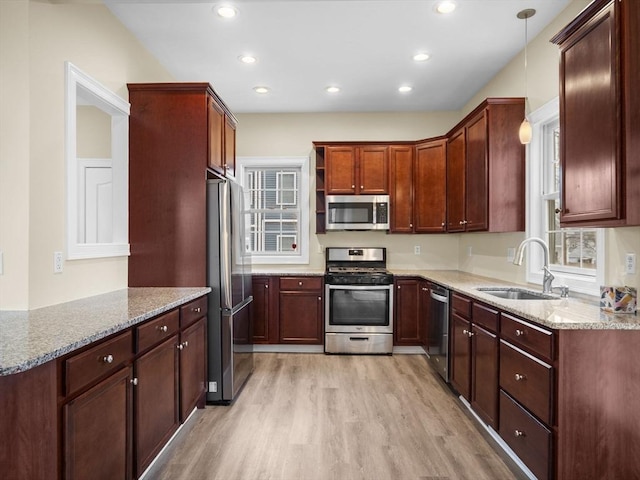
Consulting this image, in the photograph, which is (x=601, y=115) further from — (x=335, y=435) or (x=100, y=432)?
(x=100, y=432)

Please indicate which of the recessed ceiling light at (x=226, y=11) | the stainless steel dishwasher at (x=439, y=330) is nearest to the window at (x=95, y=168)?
the recessed ceiling light at (x=226, y=11)

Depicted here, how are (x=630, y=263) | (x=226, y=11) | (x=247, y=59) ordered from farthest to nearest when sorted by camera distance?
(x=247, y=59) < (x=226, y=11) < (x=630, y=263)

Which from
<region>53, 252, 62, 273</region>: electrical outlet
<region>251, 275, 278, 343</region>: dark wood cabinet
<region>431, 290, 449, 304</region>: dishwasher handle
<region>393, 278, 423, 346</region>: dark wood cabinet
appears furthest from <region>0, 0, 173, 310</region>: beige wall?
<region>393, 278, 423, 346</region>: dark wood cabinet

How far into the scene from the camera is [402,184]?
4.58 m

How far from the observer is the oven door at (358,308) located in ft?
14.1

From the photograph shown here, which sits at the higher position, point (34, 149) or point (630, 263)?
point (34, 149)

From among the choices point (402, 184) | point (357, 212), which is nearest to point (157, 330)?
point (357, 212)

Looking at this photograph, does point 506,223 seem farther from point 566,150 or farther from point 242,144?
point 242,144

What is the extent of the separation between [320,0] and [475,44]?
4.54ft

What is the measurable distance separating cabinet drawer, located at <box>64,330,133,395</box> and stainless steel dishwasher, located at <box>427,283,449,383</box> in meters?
2.47

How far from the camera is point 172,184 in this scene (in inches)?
115

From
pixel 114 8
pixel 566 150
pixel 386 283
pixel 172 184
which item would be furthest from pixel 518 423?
pixel 114 8

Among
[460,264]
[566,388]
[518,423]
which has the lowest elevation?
[518,423]

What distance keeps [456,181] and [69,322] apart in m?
3.53
